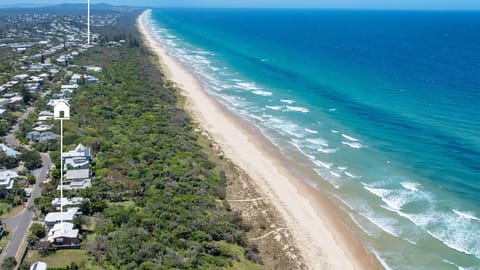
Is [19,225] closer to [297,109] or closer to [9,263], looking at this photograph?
[9,263]

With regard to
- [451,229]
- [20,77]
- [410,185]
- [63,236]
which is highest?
[410,185]

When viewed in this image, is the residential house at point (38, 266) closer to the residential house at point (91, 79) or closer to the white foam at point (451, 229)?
the white foam at point (451, 229)

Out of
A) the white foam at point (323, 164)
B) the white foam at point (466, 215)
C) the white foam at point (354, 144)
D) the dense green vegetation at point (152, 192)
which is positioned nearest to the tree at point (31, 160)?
the dense green vegetation at point (152, 192)

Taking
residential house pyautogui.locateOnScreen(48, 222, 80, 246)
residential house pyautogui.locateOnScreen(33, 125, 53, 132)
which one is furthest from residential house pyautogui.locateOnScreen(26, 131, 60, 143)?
residential house pyautogui.locateOnScreen(48, 222, 80, 246)

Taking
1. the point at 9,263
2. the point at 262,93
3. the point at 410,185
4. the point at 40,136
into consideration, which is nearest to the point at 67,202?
the point at 9,263

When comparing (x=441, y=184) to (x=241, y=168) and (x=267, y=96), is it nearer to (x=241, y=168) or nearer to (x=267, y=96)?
(x=241, y=168)

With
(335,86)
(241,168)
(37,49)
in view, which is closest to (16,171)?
(241,168)
